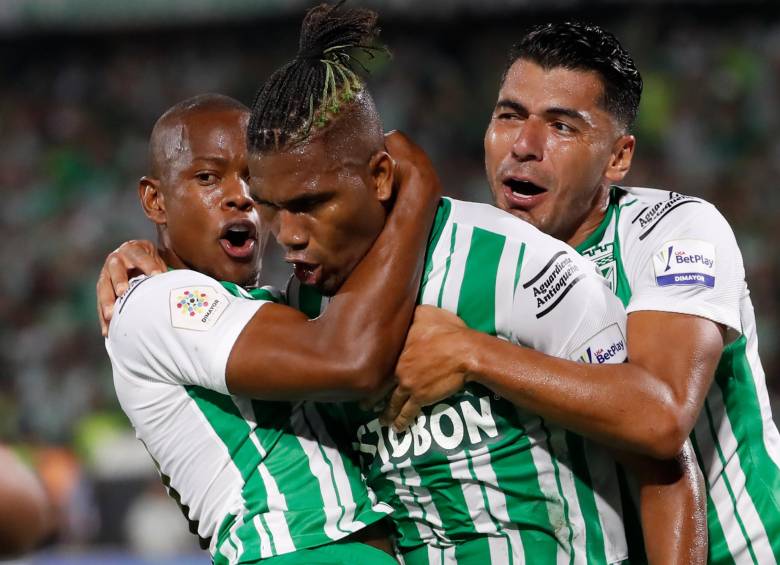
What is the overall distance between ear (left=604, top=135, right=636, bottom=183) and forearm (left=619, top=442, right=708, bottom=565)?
1.05m

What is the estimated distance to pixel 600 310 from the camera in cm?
284

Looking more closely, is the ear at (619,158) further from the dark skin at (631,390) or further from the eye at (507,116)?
the dark skin at (631,390)

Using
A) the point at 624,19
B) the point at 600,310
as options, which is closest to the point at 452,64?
the point at 624,19

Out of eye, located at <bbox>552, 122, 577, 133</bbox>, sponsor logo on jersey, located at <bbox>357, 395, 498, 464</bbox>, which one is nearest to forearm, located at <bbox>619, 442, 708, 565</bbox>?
sponsor logo on jersey, located at <bbox>357, 395, 498, 464</bbox>

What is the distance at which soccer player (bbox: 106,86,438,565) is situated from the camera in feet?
8.98

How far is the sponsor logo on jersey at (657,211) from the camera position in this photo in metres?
3.19

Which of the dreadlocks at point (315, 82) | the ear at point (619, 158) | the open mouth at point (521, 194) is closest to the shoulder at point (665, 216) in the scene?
the ear at point (619, 158)

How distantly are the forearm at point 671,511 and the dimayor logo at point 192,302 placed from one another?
118 centimetres

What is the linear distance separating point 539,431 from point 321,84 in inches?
42.2

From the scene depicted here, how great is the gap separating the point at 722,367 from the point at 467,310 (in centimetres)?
87

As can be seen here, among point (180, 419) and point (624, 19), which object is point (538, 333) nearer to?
point (180, 419)

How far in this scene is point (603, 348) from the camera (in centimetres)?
284

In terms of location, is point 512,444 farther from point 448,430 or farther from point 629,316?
point 629,316

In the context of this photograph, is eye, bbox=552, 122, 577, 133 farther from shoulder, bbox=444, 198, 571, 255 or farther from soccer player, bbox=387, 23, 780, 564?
shoulder, bbox=444, 198, 571, 255
